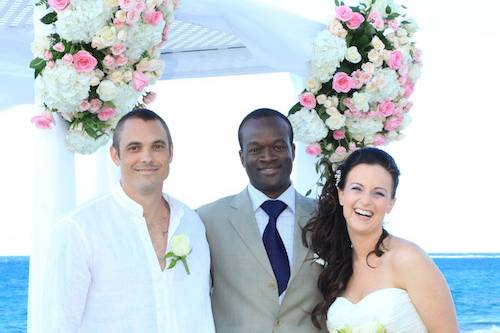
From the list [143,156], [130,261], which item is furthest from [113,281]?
[143,156]

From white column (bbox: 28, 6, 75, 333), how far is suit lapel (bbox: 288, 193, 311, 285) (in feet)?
4.03

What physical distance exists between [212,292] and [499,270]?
38.1m

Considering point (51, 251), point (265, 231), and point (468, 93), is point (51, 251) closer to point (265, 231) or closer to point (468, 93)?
point (265, 231)

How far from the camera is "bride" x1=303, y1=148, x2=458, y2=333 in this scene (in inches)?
170

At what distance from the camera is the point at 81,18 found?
4.23m

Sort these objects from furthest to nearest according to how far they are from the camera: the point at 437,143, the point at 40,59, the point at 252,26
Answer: the point at 437,143 → the point at 252,26 → the point at 40,59

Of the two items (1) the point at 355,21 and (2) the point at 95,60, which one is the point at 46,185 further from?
(1) the point at 355,21

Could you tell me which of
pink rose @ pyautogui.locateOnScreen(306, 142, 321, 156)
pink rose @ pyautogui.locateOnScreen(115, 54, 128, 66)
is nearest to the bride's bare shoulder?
pink rose @ pyautogui.locateOnScreen(306, 142, 321, 156)

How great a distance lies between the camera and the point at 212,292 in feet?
15.8

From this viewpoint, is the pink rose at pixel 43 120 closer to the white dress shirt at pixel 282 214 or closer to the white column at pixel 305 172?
the white dress shirt at pixel 282 214

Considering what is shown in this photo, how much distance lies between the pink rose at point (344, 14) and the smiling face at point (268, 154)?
2.69ft

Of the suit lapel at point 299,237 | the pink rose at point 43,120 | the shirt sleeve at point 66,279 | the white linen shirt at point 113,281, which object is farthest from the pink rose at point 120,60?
the suit lapel at point 299,237

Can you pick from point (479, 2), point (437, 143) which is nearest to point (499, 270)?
point (437, 143)

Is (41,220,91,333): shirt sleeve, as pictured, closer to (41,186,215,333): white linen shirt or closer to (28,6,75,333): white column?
(41,186,215,333): white linen shirt
